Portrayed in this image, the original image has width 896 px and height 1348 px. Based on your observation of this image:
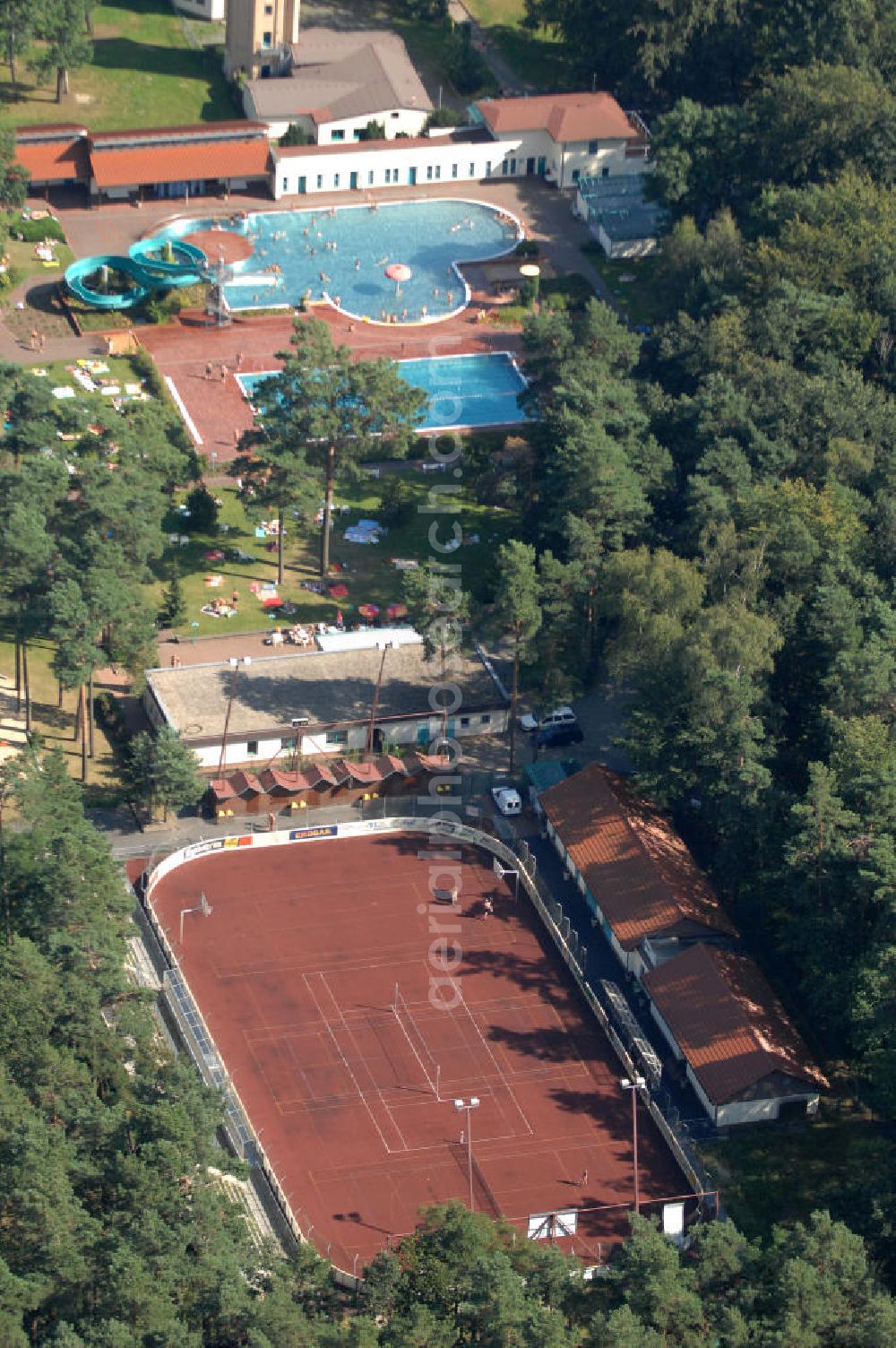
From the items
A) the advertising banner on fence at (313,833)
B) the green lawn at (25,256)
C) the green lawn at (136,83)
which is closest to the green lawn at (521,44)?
the green lawn at (136,83)

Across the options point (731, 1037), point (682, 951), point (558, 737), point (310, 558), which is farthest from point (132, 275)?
point (731, 1037)

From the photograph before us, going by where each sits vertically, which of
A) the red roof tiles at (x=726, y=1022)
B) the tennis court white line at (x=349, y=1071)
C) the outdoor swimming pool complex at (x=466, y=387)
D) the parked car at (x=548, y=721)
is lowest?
the tennis court white line at (x=349, y=1071)

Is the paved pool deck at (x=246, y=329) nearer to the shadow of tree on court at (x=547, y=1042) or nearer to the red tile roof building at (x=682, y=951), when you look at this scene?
the red tile roof building at (x=682, y=951)

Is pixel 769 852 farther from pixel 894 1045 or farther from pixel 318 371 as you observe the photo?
pixel 318 371

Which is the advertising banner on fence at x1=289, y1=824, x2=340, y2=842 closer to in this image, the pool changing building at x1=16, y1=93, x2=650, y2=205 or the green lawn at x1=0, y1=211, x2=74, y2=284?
the green lawn at x1=0, y1=211, x2=74, y2=284

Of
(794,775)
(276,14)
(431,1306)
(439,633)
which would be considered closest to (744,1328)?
(431,1306)

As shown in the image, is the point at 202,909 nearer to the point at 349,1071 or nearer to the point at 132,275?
the point at 349,1071
